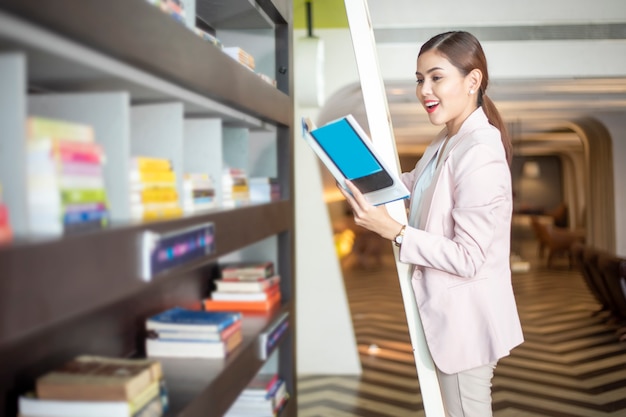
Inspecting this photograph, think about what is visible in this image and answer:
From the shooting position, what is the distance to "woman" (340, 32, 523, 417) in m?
2.10

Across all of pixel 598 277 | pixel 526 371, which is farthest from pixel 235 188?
pixel 598 277

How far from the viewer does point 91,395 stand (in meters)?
1.42

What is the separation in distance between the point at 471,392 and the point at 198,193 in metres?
1.08

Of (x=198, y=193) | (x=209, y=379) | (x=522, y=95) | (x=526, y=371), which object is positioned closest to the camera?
(x=209, y=379)

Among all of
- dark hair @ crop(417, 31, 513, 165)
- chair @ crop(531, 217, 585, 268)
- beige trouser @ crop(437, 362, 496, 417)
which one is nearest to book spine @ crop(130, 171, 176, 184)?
dark hair @ crop(417, 31, 513, 165)

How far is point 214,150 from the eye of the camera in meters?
2.20

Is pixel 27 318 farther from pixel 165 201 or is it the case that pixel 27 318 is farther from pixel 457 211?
pixel 457 211

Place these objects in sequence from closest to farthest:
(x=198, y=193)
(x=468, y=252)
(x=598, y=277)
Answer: (x=198, y=193) < (x=468, y=252) < (x=598, y=277)

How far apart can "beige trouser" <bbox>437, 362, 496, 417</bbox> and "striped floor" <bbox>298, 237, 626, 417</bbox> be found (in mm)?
2417

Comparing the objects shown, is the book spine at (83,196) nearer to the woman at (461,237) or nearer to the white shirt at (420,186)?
the woman at (461,237)

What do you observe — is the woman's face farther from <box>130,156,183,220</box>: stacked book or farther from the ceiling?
the ceiling

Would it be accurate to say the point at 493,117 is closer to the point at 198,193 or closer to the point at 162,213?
the point at 198,193

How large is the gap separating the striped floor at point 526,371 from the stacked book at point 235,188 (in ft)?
8.09

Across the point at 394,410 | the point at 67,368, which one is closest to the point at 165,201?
the point at 67,368
